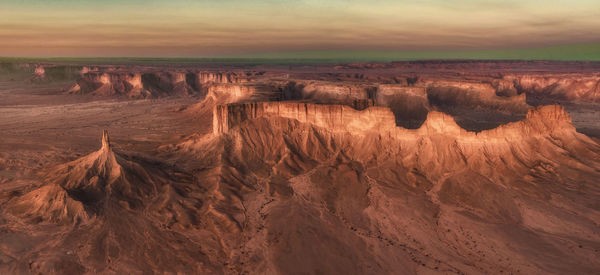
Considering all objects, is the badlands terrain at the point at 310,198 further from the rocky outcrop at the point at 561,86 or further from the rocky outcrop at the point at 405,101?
the rocky outcrop at the point at 561,86

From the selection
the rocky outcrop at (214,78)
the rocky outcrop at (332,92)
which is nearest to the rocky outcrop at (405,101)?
the rocky outcrop at (332,92)

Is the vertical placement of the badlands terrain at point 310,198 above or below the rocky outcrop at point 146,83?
below

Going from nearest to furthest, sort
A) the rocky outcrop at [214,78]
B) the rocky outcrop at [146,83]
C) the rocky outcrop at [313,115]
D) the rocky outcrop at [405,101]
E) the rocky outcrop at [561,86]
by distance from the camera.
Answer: the rocky outcrop at [313,115] → the rocky outcrop at [405,101] → the rocky outcrop at [561,86] → the rocky outcrop at [146,83] → the rocky outcrop at [214,78]

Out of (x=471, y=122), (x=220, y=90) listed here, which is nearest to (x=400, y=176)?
(x=471, y=122)

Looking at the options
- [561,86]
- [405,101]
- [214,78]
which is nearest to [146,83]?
[214,78]

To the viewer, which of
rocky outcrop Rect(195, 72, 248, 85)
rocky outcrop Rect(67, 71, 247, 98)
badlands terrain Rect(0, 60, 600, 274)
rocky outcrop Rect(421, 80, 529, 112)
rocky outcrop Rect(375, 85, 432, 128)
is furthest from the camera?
rocky outcrop Rect(195, 72, 248, 85)

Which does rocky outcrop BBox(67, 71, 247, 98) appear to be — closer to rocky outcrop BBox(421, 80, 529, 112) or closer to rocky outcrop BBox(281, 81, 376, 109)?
rocky outcrop BBox(281, 81, 376, 109)

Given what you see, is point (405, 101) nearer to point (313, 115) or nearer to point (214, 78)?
point (313, 115)

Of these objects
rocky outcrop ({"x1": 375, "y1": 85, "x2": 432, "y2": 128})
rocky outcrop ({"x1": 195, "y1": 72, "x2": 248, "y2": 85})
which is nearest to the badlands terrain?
rocky outcrop ({"x1": 375, "y1": 85, "x2": 432, "y2": 128})
